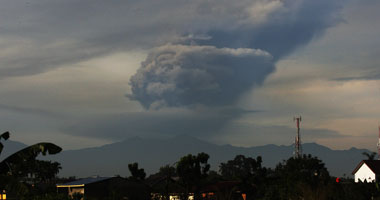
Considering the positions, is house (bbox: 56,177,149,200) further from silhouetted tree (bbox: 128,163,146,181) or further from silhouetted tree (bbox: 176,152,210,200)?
silhouetted tree (bbox: 128,163,146,181)

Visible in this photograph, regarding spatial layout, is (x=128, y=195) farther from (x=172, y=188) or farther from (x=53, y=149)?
(x=53, y=149)

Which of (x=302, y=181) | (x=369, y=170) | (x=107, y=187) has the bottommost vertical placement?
(x=107, y=187)

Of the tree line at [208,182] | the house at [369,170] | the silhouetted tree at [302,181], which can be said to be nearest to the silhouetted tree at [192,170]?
the tree line at [208,182]

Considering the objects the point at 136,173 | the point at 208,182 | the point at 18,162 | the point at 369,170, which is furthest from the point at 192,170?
the point at 18,162

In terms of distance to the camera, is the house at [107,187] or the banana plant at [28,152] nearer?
the banana plant at [28,152]

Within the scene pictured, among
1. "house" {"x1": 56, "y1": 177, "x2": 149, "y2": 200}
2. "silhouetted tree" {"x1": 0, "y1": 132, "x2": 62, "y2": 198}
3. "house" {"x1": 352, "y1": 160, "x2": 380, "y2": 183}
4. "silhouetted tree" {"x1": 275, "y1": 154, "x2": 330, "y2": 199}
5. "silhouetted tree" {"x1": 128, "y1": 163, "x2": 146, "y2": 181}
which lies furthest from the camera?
"silhouetted tree" {"x1": 128, "y1": 163, "x2": 146, "y2": 181}

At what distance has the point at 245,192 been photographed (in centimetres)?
8012

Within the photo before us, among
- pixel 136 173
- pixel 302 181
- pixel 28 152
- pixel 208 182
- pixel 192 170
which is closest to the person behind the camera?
pixel 28 152

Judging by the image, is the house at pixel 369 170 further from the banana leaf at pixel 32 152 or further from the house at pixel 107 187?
the banana leaf at pixel 32 152

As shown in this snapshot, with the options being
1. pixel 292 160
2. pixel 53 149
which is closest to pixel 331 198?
pixel 53 149

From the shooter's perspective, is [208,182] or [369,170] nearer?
[208,182]

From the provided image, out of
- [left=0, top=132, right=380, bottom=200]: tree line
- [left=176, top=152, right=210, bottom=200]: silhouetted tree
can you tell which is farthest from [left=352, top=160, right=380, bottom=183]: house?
[left=176, top=152, right=210, bottom=200]: silhouetted tree

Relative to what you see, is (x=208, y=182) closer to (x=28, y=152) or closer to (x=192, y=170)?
(x=192, y=170)

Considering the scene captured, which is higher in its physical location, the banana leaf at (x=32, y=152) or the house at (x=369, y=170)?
the house at (x=369, y=170)
